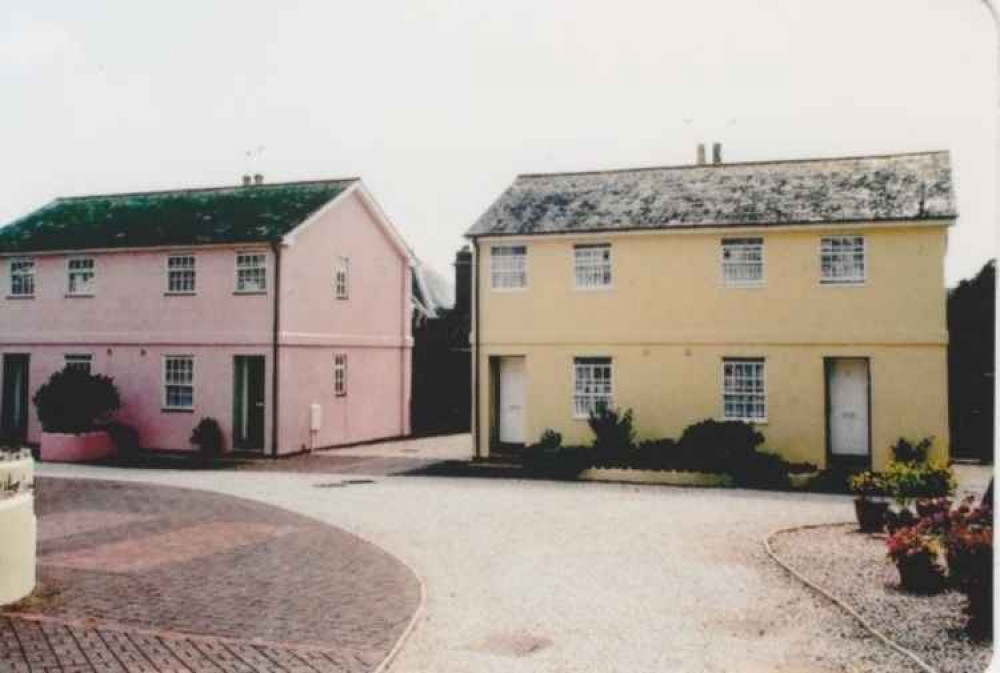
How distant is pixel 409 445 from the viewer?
1168 inches

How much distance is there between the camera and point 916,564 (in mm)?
11047

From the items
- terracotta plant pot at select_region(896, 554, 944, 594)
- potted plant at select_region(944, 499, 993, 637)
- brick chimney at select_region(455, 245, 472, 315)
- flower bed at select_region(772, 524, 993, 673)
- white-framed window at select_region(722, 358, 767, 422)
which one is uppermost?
brick chimney at select_region(455, 245, 472, 315)

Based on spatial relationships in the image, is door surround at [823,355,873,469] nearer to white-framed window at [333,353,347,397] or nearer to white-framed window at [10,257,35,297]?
white-framed window at [333,353,347,397]

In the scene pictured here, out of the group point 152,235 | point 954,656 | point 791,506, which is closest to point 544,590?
point 954,656

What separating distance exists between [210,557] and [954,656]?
9.31 m

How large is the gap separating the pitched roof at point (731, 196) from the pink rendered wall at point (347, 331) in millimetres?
5709

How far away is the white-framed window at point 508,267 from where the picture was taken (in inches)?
979

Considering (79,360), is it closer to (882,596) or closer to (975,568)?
(882,596)

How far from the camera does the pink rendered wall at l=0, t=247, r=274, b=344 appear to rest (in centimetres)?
2661

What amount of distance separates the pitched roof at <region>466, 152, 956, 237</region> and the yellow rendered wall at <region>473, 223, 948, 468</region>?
443 millimetres

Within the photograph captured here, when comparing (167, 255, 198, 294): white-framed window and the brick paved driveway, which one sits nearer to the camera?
the brick paved driveway

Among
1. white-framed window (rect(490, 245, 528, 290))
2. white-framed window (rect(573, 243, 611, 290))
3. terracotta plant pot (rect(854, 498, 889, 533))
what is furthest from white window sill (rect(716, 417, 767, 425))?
terracotta plant pot (rect(854, 498, 889, 533))

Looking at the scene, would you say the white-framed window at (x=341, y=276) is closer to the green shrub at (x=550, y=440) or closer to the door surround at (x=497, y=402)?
the door surround at (x=497, y=402)

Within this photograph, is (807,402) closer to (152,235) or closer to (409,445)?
(409,445)
